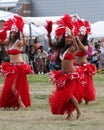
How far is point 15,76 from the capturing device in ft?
38.4

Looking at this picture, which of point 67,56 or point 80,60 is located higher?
point 67,56

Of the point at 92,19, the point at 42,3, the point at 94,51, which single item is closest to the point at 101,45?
the point at 94,51

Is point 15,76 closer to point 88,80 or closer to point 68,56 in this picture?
point 88,80

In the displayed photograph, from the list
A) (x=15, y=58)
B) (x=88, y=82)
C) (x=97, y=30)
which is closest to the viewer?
(x=15, y=58)

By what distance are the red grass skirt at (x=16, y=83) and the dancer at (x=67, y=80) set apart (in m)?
1.64

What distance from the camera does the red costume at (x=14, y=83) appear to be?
38.3 ft

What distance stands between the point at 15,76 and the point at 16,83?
15cm

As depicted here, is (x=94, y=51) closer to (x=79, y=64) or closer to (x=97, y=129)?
(x=79, y=64)

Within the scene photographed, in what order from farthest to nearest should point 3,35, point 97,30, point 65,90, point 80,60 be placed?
point 97,30, point 80,60, point 3,35, point 65,90

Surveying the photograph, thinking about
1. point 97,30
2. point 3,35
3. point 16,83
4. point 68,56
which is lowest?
point 97,30

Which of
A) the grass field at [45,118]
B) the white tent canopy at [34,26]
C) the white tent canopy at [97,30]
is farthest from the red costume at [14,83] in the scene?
the white tent canopy at [97,30]

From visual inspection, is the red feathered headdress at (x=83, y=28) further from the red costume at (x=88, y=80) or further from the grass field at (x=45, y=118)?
the grass field at (x=45, y=118)

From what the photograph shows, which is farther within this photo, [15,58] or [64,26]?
[15,58]

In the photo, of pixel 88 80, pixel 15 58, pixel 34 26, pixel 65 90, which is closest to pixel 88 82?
pixel 88 80
